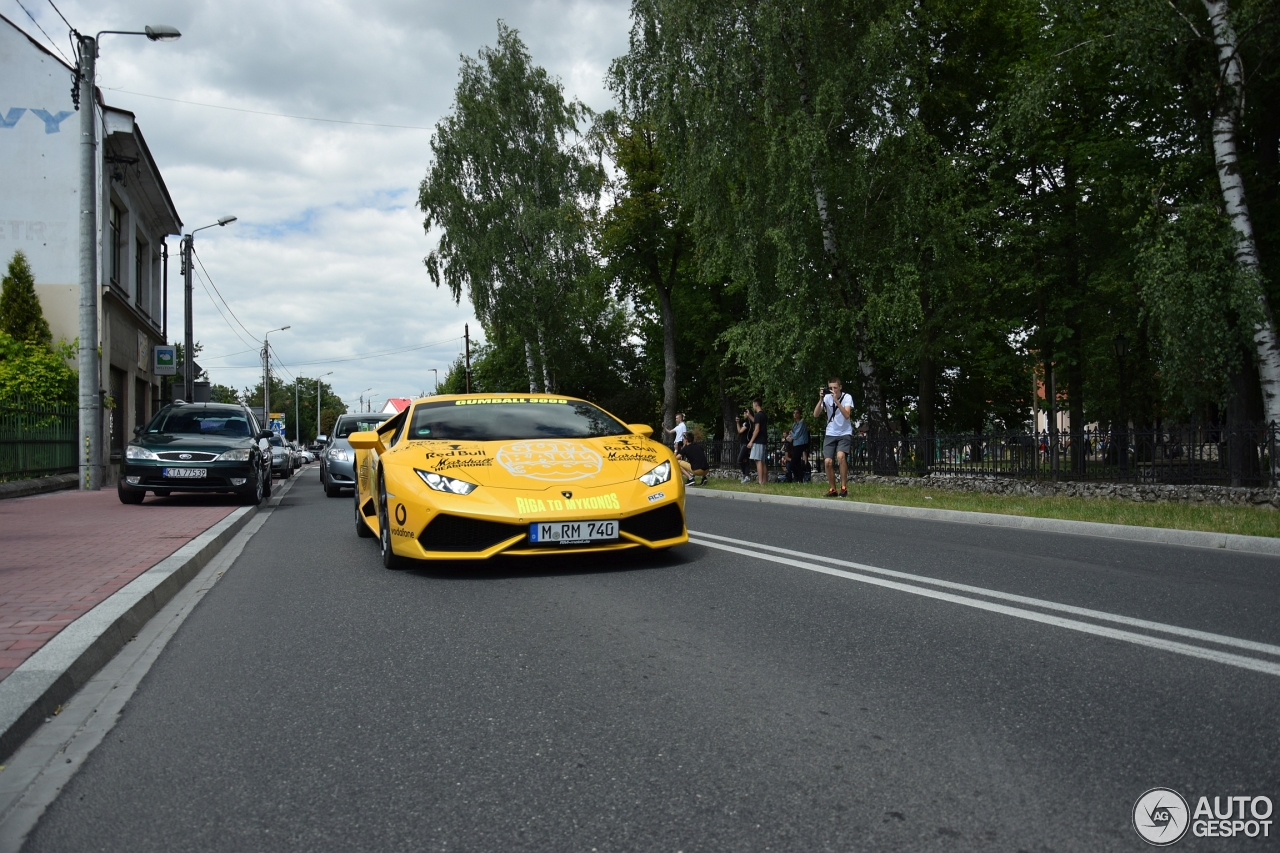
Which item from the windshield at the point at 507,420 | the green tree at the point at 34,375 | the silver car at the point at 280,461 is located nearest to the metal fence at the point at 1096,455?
the windshield at the point at 507,420

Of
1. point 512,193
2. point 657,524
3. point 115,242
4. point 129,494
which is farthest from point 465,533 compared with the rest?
point 512,193

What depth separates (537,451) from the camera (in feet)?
24.9

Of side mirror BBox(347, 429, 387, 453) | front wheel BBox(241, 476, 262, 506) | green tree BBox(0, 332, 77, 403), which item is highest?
green tree BBox(0, 332, 77, 403)

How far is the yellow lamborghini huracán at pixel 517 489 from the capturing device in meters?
6.86

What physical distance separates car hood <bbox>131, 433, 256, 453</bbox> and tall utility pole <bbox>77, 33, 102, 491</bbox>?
4.81 meters

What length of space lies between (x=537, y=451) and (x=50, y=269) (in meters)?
27.1

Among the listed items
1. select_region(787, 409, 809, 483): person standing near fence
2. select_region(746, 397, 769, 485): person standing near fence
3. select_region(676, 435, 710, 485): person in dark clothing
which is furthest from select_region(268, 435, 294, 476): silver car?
select_region(787, 409, 809, 483): person standing near fence

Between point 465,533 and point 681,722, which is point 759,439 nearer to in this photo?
point 465,533

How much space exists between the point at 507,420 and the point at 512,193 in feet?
108

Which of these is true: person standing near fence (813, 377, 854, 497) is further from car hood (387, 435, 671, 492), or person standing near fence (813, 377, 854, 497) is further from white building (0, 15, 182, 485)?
white building (0, 15, 182, 485)

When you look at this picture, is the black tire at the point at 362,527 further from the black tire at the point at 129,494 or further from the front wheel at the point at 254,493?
the black tire at the point at 129,494

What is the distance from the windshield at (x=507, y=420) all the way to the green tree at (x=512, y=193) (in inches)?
1222

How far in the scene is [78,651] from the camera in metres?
4.59

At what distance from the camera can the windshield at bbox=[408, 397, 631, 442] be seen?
812 cm
